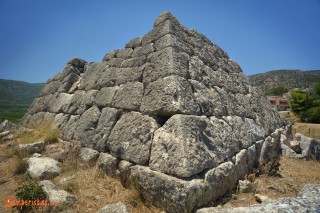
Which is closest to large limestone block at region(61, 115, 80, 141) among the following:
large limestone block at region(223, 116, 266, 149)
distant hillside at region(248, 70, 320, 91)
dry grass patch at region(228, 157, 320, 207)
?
large limestone block at region(223, 116, 266, 149)

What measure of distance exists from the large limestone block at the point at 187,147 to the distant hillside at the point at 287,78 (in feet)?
223

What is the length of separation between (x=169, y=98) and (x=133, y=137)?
939 mm

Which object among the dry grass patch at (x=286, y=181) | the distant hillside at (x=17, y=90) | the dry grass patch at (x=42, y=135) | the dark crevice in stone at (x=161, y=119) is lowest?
the dry grass patch at (x=286, y=181)

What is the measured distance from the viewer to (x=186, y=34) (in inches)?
211

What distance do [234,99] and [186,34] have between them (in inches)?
78.5

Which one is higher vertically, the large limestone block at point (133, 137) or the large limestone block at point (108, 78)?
the large limestone block at point (108, 78)

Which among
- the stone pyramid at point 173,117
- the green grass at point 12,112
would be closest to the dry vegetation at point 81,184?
the stone pyramid at point 173,117

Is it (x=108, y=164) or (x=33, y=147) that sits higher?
(x=33, y=147)

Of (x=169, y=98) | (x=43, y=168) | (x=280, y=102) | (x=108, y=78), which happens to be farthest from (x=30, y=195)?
(x=280, y=102)

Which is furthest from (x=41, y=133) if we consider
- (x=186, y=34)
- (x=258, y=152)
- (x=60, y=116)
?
(x=258, y=152)

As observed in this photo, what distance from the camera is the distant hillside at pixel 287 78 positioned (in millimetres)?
66000

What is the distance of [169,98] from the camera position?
372 cm

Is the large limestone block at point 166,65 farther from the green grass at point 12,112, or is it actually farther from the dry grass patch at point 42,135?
the green grass at point 12,112

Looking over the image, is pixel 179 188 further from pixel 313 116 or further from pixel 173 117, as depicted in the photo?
pixel 313 116
